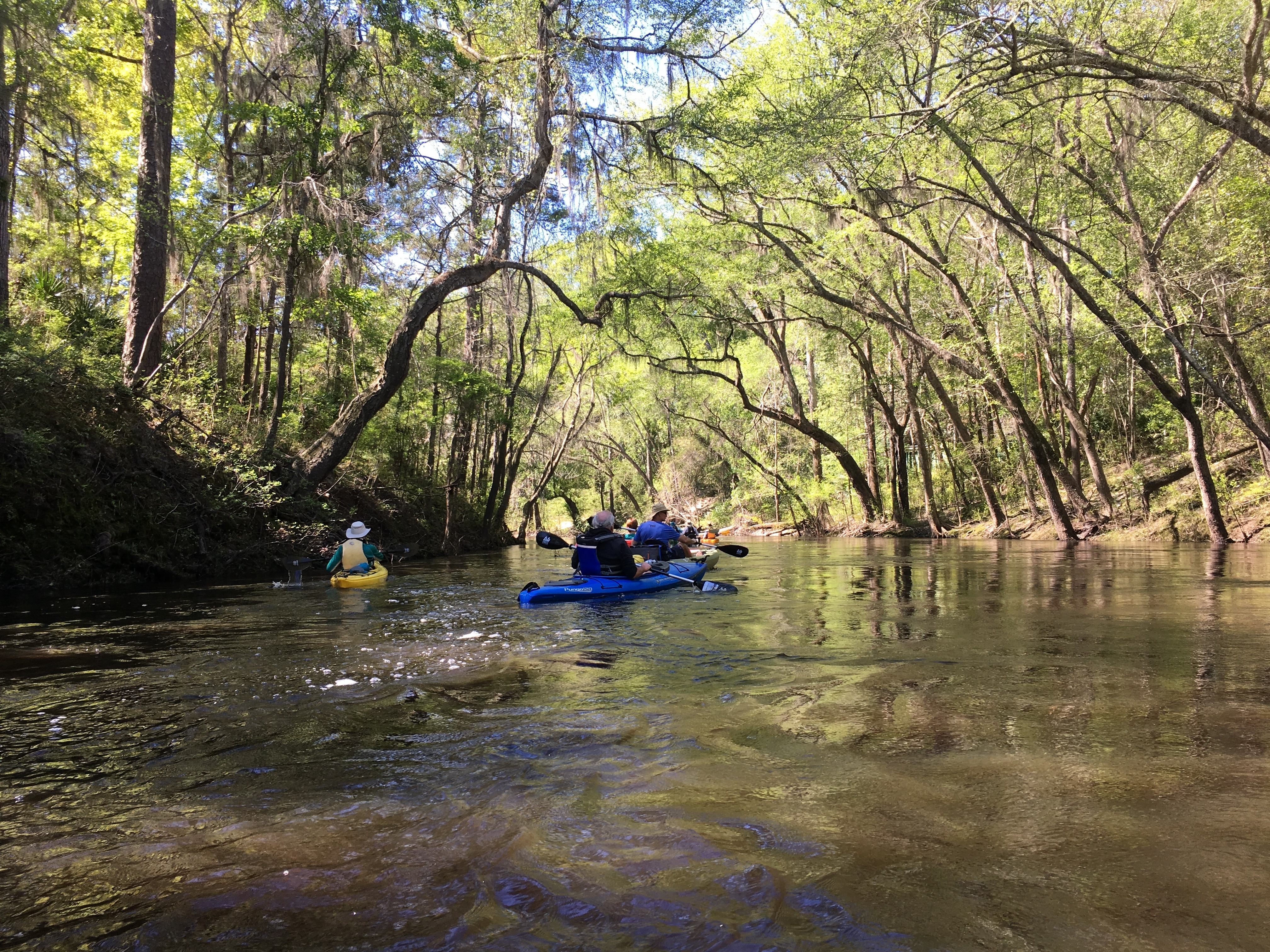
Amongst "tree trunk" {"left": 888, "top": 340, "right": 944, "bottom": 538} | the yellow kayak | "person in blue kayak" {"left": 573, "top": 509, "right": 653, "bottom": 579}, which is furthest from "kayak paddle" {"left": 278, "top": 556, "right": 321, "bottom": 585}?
"tree trunk" {"left": 888, "top": 340, "right": 944, "bottom": 538}

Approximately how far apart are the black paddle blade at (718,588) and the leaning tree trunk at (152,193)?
9857mm

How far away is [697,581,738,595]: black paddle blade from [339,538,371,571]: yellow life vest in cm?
490

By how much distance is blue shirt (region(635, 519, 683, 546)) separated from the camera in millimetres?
13156

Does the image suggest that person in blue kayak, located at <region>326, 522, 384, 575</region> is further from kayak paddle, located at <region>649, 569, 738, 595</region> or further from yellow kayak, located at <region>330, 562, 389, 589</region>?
kayak paddle, located at <region>649, 569, 738, 595</region>

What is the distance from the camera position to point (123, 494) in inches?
438

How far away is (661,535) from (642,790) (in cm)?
1004

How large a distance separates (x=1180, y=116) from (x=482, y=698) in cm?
1684

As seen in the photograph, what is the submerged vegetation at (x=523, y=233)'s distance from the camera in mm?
11086

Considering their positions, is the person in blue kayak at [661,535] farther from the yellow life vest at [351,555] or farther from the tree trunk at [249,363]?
the tree trunk at [249,363]

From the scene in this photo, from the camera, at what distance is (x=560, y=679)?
533cm

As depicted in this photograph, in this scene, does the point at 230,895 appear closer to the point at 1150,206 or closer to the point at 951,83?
the point at 951,83

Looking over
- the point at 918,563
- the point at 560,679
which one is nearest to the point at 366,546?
the point at 560,679

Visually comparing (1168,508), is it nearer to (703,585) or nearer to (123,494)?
(703,585)

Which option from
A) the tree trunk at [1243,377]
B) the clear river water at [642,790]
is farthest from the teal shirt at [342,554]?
the tree trunk at [1243,377]
